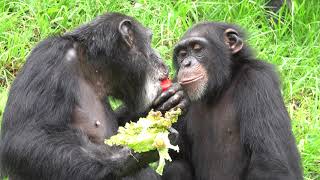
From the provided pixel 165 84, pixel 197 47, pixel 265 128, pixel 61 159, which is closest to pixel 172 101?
pixel 165 84

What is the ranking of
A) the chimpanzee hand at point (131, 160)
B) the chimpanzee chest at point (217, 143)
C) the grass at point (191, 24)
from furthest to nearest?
1. the grass at point (191, 24)
2. the chimpanzee chest at point (217, 143)
3. the chimpanzee hand at point (131, 160)

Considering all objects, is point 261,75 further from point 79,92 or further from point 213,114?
point 79,92

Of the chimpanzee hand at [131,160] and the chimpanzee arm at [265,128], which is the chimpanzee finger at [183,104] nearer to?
the chimpanzee arm at [265,128]

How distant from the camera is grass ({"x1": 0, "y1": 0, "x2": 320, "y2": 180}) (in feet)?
26.2

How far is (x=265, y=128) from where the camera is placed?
5.66 meters

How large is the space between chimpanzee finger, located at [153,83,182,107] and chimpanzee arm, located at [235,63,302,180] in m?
0.47

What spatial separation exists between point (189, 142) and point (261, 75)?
892mm

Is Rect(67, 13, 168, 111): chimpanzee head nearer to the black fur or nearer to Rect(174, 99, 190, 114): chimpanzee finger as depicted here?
the black fur

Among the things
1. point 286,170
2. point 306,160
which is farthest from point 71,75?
point 306,160

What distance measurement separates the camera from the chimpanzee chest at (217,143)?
19.7 feet

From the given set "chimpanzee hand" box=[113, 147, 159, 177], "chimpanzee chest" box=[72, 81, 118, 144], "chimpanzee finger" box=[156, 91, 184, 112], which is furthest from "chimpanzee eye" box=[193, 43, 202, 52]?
"chimpanzee hand" box=[113, 147, 159, 177]

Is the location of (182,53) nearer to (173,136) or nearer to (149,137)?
(173,136)

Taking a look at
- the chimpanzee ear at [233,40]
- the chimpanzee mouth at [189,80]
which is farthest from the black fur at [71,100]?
the chimpanzee ear at [233,40]

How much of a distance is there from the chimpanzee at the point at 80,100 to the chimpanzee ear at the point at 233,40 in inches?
21.2
